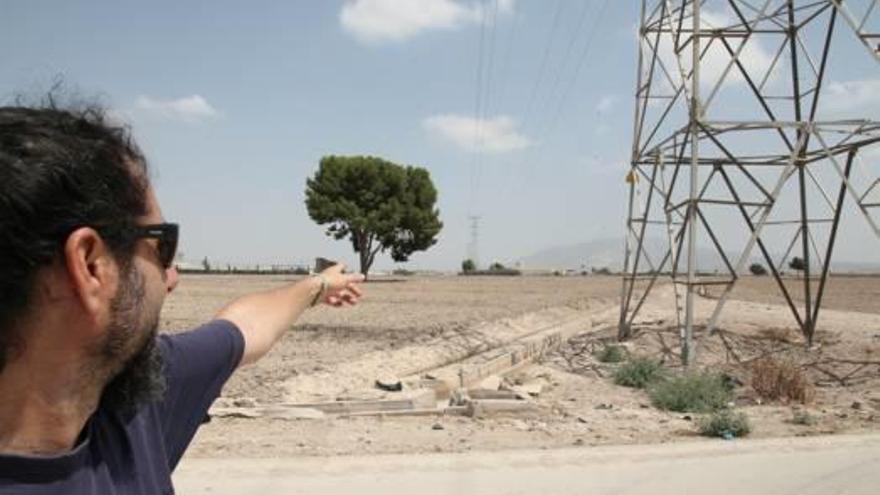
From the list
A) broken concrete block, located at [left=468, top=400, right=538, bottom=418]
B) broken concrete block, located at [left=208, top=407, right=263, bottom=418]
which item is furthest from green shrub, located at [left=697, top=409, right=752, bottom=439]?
broken concrete block, located at [left=208, top=407, right=263, bottom=418]

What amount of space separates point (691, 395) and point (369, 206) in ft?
176

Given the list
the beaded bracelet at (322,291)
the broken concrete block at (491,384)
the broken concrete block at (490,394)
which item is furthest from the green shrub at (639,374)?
the beaded bracelet at (322,291)

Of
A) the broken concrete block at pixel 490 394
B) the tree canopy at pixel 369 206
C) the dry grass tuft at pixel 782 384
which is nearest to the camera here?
the broken concrete block at pixel 490 394

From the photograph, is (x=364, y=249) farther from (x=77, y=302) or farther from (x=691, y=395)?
(x=77, y=302)

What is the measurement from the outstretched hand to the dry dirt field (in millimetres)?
5012

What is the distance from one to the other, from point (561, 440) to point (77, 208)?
782 centimetres

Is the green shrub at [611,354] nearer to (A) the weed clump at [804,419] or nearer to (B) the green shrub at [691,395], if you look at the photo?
(B) the green shrub at [691,395]

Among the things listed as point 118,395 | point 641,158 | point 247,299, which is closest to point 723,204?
point 641,158

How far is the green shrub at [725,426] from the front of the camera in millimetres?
8977

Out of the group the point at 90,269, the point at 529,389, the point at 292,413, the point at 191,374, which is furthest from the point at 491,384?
the point at 90,269

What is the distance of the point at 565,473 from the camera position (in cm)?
701

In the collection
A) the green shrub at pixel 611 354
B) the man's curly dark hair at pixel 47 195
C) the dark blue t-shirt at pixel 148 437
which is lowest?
the green shrub at pixel 611 354

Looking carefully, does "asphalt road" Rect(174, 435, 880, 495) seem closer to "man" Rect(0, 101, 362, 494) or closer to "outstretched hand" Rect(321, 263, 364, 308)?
"outstretched hand" Rect(321, 263, 364, 308)

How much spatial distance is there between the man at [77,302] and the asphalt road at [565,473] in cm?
491
